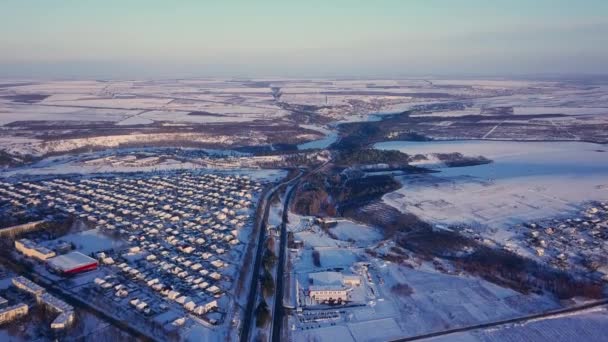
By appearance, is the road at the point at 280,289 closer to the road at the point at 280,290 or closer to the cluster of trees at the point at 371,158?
the road at the point at 280,290

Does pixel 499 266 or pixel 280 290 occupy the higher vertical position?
pixel 499 266

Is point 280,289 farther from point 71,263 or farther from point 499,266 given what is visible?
point 499,266

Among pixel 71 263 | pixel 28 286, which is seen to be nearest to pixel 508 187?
pixel 71 263

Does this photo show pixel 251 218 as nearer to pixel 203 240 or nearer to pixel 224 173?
pixel 203 240

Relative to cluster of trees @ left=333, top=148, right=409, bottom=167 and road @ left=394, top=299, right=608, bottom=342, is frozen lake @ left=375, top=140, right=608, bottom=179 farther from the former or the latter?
road @ left=394, top=299, right=608, bottom=342

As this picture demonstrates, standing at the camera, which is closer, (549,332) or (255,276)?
(549,332)

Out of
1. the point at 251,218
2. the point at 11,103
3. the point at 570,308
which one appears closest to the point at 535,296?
the point at 570,308

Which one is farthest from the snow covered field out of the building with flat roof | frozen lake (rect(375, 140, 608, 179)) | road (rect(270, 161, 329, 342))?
frozen lake (rect(375, 140, 608, 179))
